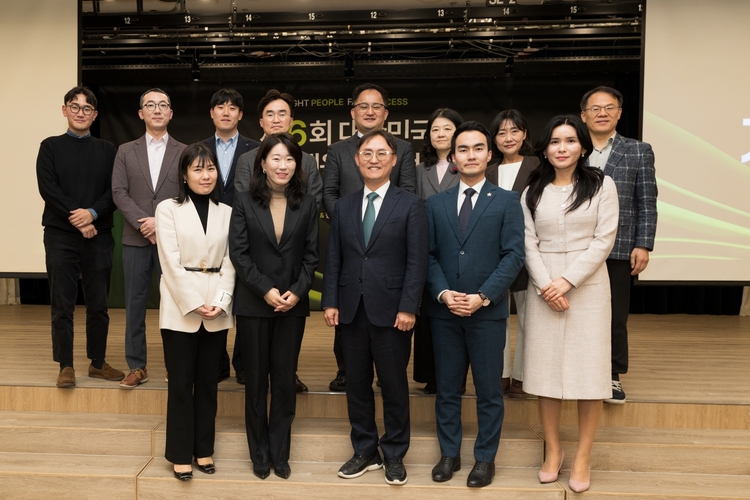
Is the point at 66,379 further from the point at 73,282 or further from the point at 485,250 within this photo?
the point at 485,250

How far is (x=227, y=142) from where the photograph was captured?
3623 mm

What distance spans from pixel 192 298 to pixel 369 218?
833 mm

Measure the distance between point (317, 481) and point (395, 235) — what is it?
116cm

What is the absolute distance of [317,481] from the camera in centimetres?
294

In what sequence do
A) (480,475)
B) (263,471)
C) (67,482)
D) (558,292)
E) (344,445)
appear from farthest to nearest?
(344,445)
(67,482)
(263,471)
(480,475)
(558,292)

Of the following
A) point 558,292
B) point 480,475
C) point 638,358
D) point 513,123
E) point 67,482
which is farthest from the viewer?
point 638,358

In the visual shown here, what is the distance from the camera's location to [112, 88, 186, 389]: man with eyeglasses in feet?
11.5

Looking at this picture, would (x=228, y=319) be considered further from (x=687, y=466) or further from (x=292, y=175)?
(x=687, y=466)

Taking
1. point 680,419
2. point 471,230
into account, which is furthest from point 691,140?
point 471,230

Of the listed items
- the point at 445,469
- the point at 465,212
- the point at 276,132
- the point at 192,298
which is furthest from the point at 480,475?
the point at 276,132

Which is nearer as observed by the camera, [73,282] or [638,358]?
[73,282]

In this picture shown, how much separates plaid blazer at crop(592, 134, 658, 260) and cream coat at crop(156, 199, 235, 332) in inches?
74.5

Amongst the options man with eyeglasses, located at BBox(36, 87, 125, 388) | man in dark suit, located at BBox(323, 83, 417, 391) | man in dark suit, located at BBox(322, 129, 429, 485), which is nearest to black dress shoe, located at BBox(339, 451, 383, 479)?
man in dark suit, located at BBox(322, 129, 429, 485)

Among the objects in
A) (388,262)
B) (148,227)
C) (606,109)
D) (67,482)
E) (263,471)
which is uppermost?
(606,109)
